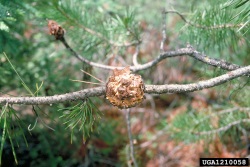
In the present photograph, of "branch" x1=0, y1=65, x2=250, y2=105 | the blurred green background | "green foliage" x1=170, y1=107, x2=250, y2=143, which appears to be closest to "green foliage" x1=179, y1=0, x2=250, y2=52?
the blurred green background

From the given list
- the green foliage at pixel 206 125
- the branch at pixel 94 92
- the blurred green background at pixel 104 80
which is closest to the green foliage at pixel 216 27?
the blurred green background at pixel 104 80

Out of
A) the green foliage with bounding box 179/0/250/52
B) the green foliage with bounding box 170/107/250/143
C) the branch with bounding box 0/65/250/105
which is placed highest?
the green foliage with bounding box 179/0/250/52

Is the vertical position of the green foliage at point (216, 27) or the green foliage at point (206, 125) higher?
the green foliage at point (216, 27)

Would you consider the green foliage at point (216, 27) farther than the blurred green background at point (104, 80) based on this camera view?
No

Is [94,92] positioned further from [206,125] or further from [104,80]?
[104,80]

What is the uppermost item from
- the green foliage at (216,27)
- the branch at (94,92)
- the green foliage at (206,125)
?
the green foliage at (216,27)

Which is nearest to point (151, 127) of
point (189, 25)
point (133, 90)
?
point (189, 25)

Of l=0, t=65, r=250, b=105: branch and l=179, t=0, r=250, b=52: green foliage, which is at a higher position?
l=179, t=0, r=250, b=52: green foliage

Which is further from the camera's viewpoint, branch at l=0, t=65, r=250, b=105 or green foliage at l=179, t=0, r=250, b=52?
green foliage at l=179, t=0, r=250, b=52

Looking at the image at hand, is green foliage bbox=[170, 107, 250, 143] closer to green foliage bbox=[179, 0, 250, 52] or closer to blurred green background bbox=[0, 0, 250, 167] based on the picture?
blurred green background bbox=[0, 0, 250, 167]

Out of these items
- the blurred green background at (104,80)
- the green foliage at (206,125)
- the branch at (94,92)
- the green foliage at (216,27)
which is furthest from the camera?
the green foliage at (206,125)

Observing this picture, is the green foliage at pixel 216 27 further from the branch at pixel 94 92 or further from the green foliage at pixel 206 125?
the green foliage at pixel 206 125
